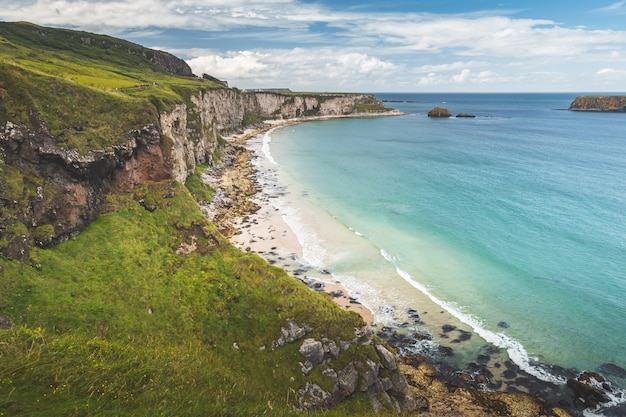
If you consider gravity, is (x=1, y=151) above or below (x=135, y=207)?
above

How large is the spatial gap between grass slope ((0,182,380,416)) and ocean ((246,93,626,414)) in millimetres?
15707

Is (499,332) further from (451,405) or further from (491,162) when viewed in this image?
(491,162)

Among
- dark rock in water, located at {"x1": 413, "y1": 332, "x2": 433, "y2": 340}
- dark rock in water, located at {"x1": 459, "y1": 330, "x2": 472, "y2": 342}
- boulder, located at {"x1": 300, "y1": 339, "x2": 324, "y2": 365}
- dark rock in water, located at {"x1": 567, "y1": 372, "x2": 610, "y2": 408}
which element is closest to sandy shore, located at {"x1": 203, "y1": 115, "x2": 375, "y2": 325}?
dark rock in water, located at {"x1": 413, "y1": 332, "x2": 433, "y2": 340}

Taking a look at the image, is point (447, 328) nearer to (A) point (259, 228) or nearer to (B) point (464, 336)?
(B) point (464, 336)

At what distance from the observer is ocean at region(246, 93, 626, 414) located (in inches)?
1581

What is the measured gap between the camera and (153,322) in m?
31.0

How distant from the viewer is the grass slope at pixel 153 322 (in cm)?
1441

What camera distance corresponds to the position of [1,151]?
3331 centimetres

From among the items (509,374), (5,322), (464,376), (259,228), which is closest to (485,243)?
(509,374)

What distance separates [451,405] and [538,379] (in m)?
9.18

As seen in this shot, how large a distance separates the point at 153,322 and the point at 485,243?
49748mm

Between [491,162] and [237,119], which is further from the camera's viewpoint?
[237,119]

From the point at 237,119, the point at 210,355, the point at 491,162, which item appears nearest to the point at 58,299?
the point at 210,355

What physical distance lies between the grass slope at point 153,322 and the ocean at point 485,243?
51.5 feet
